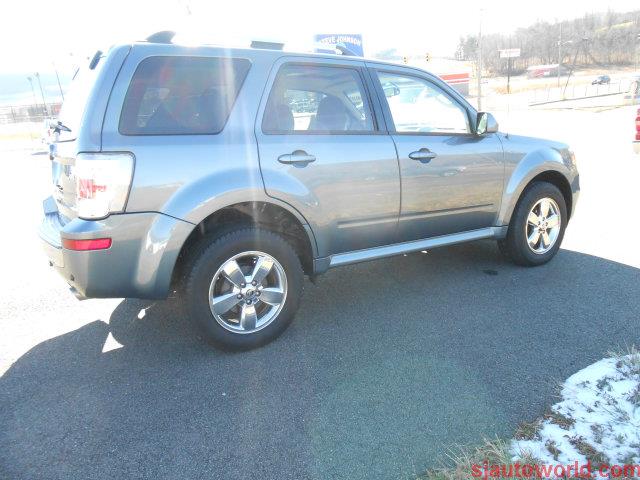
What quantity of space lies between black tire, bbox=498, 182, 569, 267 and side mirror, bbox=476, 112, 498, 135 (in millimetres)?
775

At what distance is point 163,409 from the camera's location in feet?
9.07

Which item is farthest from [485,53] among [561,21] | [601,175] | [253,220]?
[253,220]

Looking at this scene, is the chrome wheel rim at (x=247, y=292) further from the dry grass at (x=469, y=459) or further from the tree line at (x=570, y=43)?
the tree line at (x=570, y=43)

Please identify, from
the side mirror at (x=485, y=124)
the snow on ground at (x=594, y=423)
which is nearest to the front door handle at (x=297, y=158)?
the side mirror at (x=485, y=124)

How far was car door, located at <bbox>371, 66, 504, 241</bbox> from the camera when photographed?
380 centimetres

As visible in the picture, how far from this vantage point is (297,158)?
3264 mm

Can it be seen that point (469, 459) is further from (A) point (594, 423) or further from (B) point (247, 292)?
(B) point (247, 292)

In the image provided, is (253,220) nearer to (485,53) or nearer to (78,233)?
(78,233)

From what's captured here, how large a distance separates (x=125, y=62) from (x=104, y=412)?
1.99m

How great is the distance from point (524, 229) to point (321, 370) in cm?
250

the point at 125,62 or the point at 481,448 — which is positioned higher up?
the point at 125,62

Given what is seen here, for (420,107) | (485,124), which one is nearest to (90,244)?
(420,107)

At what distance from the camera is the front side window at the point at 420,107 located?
12.6ft

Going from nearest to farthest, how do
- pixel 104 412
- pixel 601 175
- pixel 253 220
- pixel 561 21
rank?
pixel 104 412
pixel 253 220
pixel 601 175
pixel 561 21
